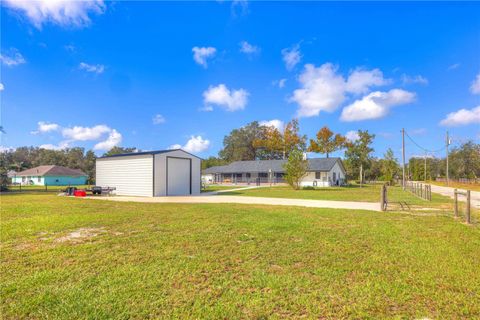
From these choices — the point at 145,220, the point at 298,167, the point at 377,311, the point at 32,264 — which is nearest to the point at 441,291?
the point at 377,311

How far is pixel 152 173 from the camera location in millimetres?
18234

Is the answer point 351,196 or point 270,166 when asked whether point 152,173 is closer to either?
point 351,196

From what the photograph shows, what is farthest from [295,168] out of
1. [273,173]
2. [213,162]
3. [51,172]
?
[51,172]

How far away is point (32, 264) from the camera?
4223 mm

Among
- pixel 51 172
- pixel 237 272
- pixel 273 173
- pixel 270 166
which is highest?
pixel 270 166

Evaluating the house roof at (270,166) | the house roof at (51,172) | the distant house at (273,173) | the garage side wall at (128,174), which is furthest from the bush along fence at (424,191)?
the house roof at (51,172)

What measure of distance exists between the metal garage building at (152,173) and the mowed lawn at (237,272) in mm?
11342

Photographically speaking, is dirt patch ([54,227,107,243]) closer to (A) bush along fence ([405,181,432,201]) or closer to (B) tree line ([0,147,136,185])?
(A) bush along fence ([405,181,432,201])

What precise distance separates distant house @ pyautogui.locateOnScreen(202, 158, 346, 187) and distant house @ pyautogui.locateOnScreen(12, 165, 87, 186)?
25.7 m

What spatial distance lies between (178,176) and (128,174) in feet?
11.9

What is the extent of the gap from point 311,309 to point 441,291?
1.81 meters

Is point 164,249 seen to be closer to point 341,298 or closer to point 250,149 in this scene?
point 341,298

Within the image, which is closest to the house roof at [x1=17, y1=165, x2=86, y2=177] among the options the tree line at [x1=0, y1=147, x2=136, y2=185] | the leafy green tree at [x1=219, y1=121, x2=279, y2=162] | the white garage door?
the tree line at [x1=0, y1=147, x2=136, y2=185]

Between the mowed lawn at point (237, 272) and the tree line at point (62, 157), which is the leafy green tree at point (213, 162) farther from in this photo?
the mowed lawn at point (237, 272)
